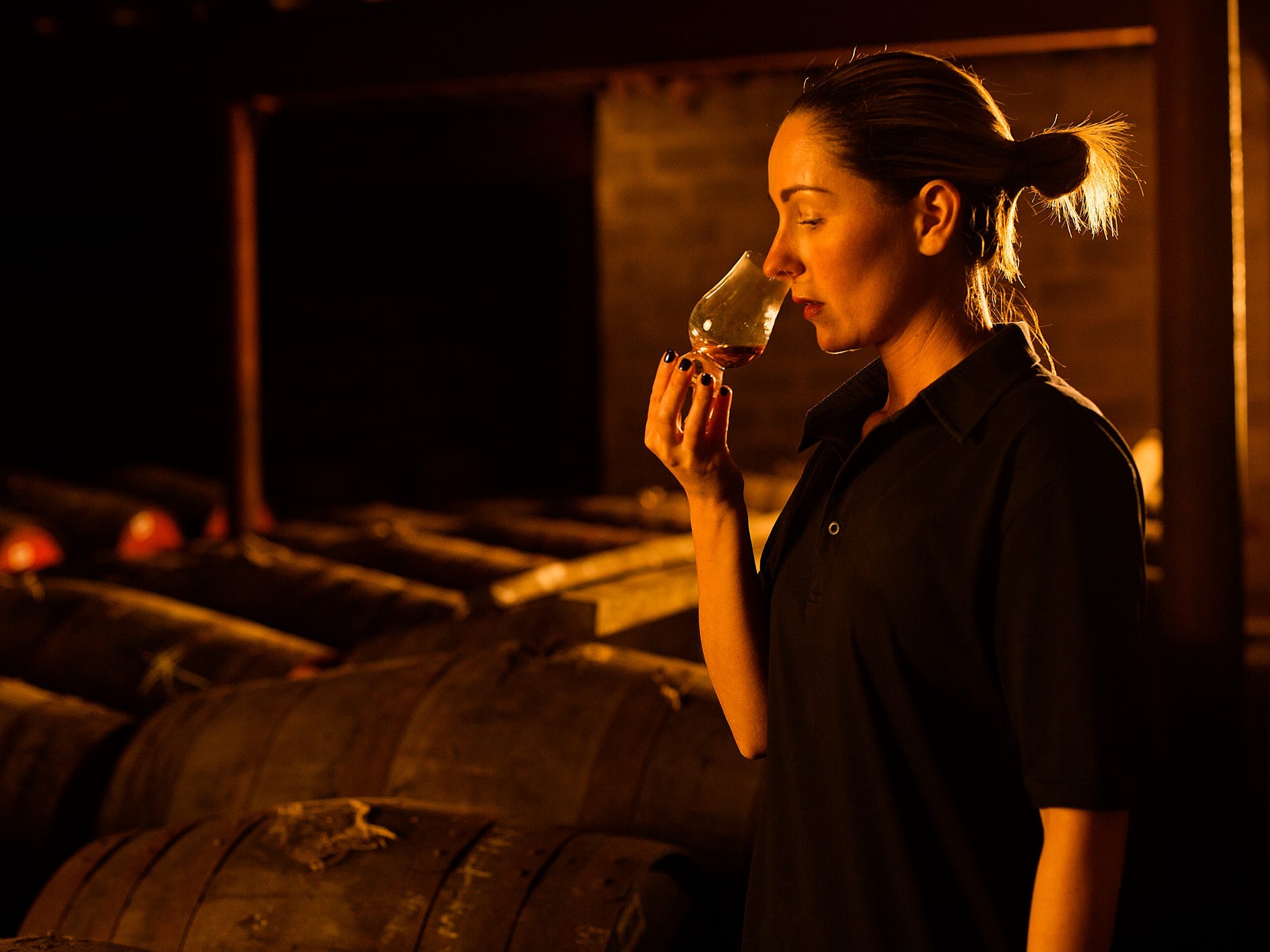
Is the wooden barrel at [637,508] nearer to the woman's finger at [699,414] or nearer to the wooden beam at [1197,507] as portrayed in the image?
the wooden beam at [1197,507]

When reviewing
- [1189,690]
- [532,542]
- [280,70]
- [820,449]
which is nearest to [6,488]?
[280,70]

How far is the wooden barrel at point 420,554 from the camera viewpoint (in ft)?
16.6

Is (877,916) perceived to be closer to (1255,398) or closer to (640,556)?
(640,556)

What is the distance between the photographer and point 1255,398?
25.7ft

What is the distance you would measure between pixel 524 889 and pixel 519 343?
11202 millimetres

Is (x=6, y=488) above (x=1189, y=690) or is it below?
above

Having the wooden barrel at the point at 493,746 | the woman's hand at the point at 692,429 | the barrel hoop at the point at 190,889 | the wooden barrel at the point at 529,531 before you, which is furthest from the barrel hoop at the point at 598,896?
the wooden barrel at the point at 529,531

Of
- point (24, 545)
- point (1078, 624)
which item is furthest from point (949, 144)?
point (24, 545)

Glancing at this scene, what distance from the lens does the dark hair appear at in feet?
3.76

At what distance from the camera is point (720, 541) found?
1351 millimetres

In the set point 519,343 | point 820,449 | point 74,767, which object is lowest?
point 74,767

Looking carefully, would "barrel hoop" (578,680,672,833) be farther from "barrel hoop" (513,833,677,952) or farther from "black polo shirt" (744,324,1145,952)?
"black polo shirt" (744,324,1145,952)

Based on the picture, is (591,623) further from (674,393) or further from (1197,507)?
(674,393)

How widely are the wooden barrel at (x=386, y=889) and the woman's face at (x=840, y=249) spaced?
112 centimetres
